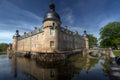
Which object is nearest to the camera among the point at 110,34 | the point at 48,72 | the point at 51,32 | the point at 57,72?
the point at 57,72

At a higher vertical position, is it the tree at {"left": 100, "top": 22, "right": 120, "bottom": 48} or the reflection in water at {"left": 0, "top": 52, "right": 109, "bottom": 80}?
the tree at {"left": 100, "top": 22, "right": 120, "bottom": 48}

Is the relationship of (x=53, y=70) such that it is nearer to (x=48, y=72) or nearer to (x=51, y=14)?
(x=48, y=72)

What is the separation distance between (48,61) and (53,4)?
47.4 ft

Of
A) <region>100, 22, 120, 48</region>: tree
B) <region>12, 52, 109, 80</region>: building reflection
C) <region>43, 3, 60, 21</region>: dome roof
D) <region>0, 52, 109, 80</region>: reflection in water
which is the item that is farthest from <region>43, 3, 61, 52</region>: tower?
<region>100, 22, 120, 48</region>: tree

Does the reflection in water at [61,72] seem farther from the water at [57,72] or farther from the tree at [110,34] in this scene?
the tree at [110,34]

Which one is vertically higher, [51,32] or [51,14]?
[51,14]

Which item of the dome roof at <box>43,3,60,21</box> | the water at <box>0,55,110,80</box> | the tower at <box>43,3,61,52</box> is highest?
the dome roof at <box>43,3,60,21</box>

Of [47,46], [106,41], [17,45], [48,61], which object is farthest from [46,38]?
[17,45]

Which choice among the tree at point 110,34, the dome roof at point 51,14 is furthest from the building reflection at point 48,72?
the tree at point 110,34

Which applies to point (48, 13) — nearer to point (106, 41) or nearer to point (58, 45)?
point (58, 45)

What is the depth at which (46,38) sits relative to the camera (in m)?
26.1

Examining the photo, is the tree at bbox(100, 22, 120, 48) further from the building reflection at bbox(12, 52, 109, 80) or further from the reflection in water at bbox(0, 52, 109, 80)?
the reflection in water at bbox(0, 52, 109, 80)

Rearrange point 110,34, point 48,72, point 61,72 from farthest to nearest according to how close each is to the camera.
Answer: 1. point 110,34
2. point 48,72
3. point 61,72

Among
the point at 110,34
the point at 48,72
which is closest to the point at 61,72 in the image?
the point at 48,72
